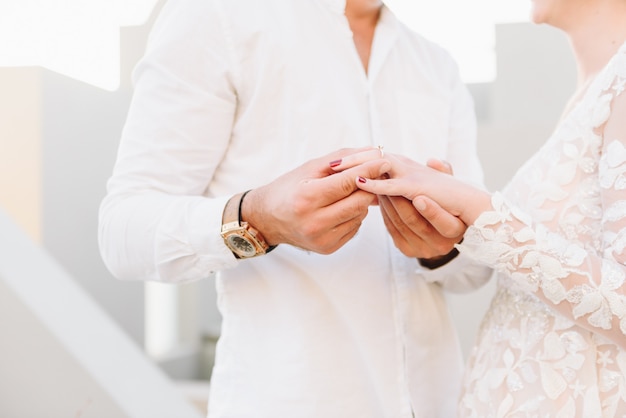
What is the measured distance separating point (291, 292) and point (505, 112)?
17.2 ft

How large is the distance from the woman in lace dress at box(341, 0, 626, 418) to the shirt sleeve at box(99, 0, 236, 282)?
30cm

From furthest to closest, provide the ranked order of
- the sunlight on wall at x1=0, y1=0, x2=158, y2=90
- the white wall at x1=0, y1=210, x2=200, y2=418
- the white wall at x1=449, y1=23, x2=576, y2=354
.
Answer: the white wall at x1=449, y1=23, x2=576, y2=354 → the sunlight on wall at x1=0, y1=0, x2=158, y2=90 → the white wall at x1=0, y1=210, x2=200, y2=418

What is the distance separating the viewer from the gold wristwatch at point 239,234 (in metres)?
0.97

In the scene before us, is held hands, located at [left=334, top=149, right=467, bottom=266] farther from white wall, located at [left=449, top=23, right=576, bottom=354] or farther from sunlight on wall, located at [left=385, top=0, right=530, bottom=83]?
sunlight on wall, located at [left=385, top=0, right=530, bottom=83]

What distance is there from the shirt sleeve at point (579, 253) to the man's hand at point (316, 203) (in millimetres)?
191

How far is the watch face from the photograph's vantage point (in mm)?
974

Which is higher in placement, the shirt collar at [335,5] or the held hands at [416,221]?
the shirt collar at [335,5]

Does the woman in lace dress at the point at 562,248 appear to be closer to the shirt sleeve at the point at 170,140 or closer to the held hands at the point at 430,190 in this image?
the held hands at the point at 430,190

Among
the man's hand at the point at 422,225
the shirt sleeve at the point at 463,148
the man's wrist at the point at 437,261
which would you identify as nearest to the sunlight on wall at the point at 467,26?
the shirt sleeve at the point at 463,148

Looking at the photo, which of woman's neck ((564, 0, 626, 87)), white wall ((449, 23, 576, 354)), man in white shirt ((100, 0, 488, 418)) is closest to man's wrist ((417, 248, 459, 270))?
man in white shirt ((100, 0, 488, 418))

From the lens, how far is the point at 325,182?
0.89 m

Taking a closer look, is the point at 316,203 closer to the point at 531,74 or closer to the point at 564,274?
the point at 564,274

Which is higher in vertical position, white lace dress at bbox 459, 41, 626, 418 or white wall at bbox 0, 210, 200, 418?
white lace dress at bbox 459, 41, 626, 418

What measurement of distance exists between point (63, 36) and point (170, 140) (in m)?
3.91
